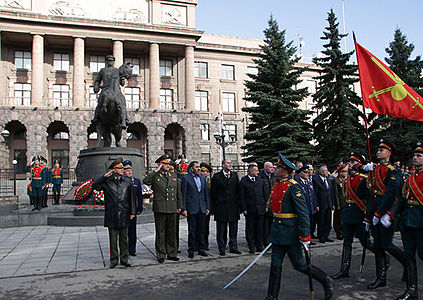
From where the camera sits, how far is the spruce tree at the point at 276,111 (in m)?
23.2

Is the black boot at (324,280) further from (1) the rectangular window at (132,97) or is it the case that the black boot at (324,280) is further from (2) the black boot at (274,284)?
(1) the rectangular window at (132,97)

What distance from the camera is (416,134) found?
24047 millimetres

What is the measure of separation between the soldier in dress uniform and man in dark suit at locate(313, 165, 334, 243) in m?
4.19

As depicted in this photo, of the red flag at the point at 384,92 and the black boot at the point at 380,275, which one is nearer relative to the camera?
the black boot at the point at 380,275

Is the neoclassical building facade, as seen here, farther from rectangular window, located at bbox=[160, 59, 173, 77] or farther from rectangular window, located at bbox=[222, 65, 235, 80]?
rectangular window, located at bbox=[222, 65, 235, 80]

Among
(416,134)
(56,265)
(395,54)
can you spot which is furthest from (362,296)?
(395,54)

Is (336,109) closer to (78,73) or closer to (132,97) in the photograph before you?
(132,97)

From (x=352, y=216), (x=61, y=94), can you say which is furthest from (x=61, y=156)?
(x=352, y=216)

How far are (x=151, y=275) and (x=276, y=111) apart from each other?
19.2 metres

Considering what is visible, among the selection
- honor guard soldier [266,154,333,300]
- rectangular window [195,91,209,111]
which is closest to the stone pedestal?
honor guard soldier [266,154,333,300]

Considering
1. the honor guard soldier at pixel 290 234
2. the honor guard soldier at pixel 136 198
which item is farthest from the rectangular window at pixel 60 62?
the honor guard soldier at pixel 290 234

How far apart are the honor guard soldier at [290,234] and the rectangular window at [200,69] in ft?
139

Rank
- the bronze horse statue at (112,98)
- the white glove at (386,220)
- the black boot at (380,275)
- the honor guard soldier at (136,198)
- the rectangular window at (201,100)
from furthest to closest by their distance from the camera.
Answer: the rectangular window at (201,100), the bronze horse statue at (112,98), the honor guard soldier at (136,198), the black boot at (380,275), the white glove at (386,220)

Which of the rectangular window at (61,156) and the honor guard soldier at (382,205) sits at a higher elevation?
the rectangular window at (61,156)
